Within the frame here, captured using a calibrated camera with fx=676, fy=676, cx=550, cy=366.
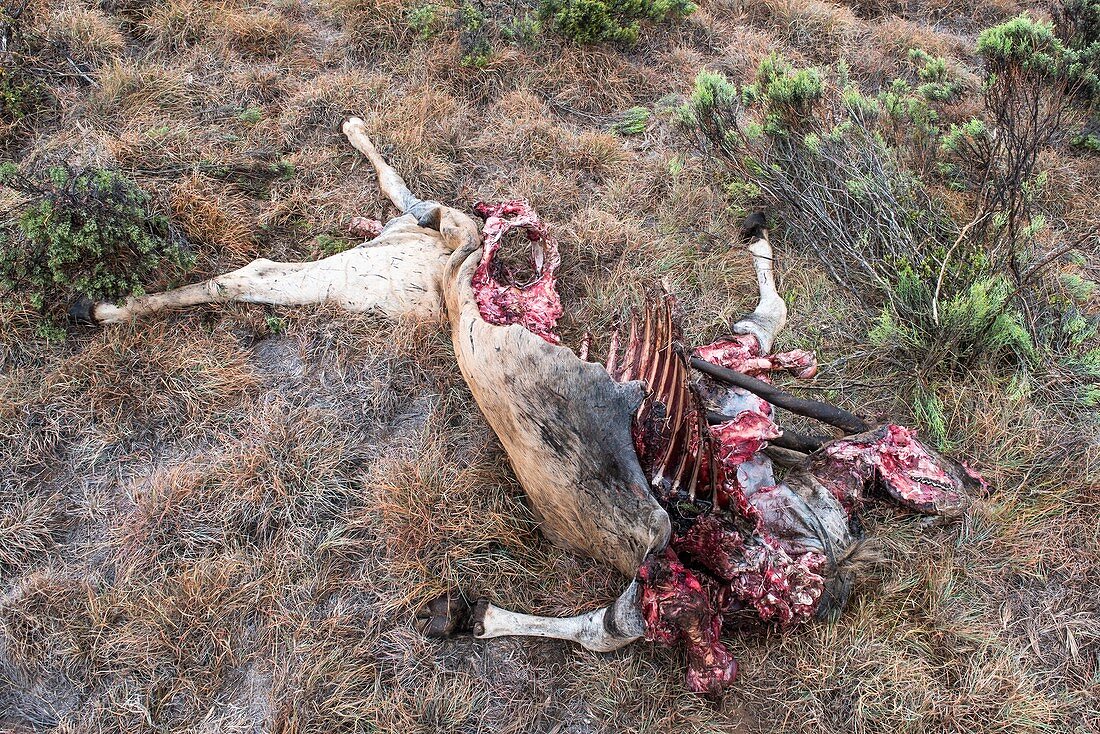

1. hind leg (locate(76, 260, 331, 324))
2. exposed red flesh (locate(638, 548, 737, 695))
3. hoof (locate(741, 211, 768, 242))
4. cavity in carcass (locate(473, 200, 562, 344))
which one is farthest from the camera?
hoof (locate(741, 211, 768, 242))

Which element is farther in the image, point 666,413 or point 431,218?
point 431,218

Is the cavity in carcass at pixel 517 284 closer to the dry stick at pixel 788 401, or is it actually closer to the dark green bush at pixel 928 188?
the dry stick at pixel 788 401

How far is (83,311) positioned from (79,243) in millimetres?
366

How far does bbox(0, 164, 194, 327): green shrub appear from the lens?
11.1 ft

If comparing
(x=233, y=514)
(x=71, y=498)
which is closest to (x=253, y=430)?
(x=233, y=514)

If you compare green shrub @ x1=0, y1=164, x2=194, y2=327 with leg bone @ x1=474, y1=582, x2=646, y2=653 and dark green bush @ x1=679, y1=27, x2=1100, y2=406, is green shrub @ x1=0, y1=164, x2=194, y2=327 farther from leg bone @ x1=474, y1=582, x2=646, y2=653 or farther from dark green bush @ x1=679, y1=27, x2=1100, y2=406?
dark green bush @ x1=679, y1=27, x2=1100, y2=406

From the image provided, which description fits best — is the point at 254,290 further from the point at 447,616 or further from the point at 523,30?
the point at 523,30

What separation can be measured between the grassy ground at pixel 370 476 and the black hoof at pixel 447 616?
0.06 metres

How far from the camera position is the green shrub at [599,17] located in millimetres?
4840

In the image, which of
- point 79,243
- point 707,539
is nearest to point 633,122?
point 707,539

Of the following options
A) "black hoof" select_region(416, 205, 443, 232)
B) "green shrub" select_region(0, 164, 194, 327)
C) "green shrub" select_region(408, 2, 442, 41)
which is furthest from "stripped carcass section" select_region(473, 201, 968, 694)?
"green shrub" select_region(408, 2, 442, 41)

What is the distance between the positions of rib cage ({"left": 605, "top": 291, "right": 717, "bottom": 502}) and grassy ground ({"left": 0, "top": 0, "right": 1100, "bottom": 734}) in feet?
2.02

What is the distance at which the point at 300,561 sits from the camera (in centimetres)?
296

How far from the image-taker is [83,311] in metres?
3.51
